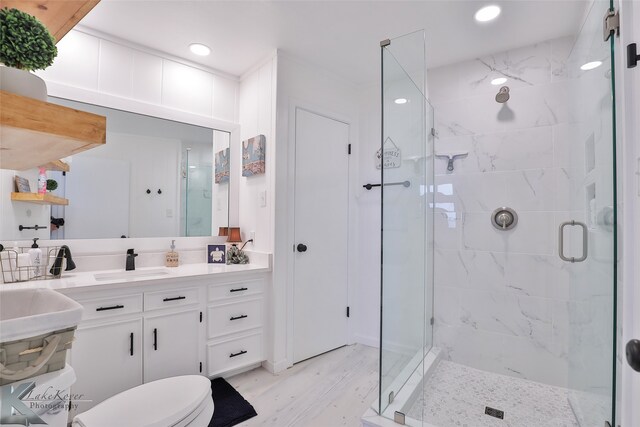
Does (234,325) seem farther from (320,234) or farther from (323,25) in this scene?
(323,25)

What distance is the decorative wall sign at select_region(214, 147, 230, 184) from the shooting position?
2887 mm

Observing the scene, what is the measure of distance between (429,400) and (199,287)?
1.71 metres

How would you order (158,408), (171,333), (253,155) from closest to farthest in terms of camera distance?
(158,408), (171,333), (253,155)

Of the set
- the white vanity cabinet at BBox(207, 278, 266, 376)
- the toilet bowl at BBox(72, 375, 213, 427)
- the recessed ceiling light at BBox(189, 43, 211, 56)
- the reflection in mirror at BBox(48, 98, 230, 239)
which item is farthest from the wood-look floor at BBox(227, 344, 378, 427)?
the recessed ceiling light at BBox(189, 43, 211, 56)

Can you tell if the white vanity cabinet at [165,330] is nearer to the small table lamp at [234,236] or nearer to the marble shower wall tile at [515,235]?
the small table lamp at [234,236]

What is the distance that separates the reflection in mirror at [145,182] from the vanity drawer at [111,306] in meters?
0.69

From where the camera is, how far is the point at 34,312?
775 mm

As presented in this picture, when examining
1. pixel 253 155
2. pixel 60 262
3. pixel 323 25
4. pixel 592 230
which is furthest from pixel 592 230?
pixel 60 262

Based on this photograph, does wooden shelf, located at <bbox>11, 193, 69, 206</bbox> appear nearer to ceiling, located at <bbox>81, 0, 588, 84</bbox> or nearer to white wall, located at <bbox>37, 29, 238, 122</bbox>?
white wall, located at <bbox>37, 29, 238, 122</bbox>

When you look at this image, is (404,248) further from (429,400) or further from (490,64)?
(490,64)

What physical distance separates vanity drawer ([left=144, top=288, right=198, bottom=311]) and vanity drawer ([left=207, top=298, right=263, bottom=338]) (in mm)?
167

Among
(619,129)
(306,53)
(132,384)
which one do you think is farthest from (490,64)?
(132,384)

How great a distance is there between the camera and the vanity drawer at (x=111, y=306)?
1733 millimetres

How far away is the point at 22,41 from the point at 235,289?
1929 millimetres
